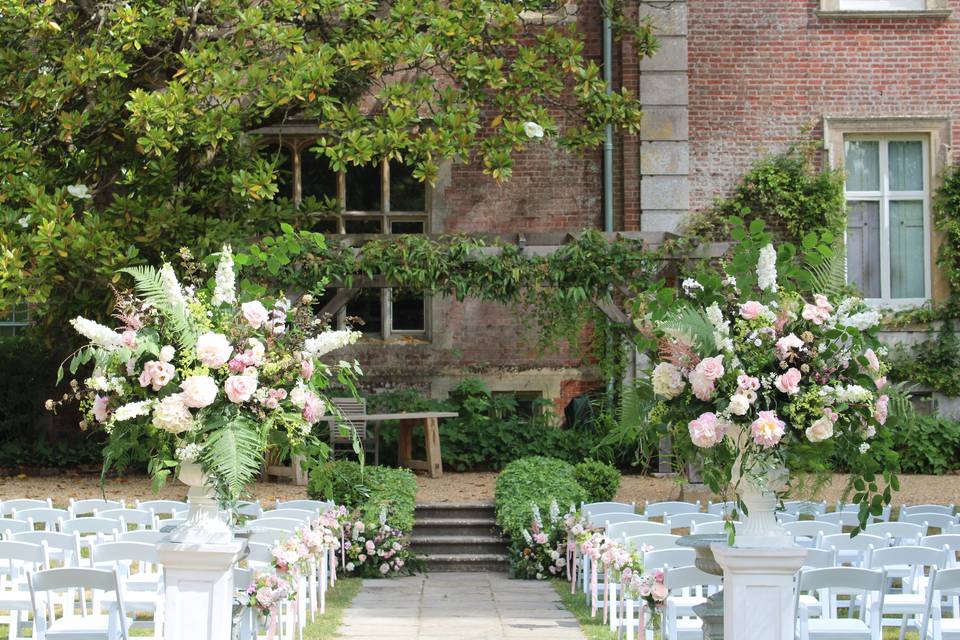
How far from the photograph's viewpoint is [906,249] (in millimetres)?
16688

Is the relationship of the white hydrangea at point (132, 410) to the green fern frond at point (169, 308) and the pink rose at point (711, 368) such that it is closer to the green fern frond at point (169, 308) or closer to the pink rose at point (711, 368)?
the green fern frond at point (169, 308)

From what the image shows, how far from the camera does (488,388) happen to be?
55.3 ft

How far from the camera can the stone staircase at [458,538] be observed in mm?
11688

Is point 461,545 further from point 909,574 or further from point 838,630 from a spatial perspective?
point 838,630

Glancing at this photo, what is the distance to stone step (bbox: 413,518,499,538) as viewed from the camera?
1217 cm

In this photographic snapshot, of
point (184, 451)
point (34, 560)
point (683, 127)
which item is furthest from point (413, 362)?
point (184, 451)

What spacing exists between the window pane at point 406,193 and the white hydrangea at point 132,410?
40.2 ft

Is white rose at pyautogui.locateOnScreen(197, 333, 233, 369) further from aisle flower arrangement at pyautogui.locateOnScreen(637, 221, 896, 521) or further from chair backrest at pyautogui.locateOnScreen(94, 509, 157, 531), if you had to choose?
chair backrest at pyautogui.locateOnScreen(94, 509, 157, 531)

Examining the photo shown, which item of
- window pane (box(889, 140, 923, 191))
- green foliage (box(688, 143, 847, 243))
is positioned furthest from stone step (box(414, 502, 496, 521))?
window pane (box(889, 140, 923, 191))

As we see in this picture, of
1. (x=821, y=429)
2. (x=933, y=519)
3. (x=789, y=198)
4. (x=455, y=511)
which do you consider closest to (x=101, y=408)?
(x=821, y=429)

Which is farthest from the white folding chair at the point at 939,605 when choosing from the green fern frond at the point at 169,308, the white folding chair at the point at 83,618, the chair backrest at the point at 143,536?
the chair backrest at the point at 143,536

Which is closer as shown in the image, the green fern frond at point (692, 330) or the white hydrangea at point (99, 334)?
the green fern frond at point (692, 330)

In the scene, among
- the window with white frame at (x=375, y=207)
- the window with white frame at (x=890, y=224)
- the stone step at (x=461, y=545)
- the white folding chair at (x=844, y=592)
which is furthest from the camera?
the window with white frame at (x=375, y=207)

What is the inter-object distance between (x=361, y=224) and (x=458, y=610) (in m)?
8.93
